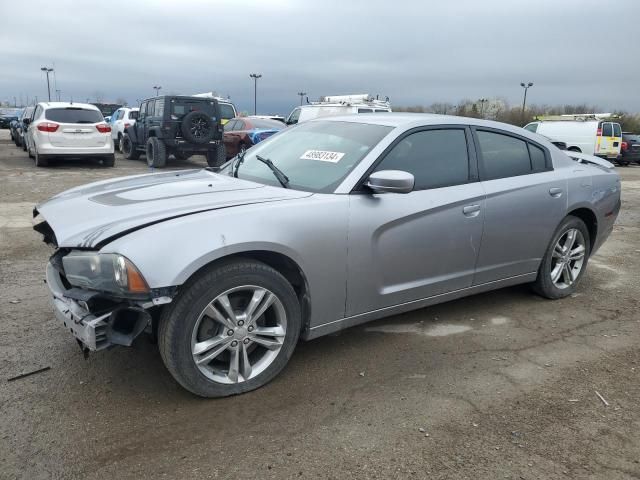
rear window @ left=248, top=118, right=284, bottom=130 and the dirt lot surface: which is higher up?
rear window @ left=248, top=118, right=284, bottom=130

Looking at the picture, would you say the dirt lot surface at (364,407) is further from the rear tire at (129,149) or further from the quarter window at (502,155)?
the rear tire at (129,149)

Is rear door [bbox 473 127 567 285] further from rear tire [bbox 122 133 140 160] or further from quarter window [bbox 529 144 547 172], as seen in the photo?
rear tire [bbox 122 133 140 160]

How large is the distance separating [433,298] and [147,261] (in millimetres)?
2031

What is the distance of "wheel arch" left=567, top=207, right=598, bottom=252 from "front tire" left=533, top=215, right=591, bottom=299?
6cm

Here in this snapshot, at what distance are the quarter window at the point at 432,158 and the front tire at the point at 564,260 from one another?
4.11ft

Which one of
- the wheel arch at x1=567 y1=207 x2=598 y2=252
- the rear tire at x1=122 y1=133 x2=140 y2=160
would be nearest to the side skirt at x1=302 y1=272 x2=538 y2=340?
the wheel arch at x1=567 y1=207 x2=598 y2=252

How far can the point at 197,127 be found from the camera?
13992 millimetres

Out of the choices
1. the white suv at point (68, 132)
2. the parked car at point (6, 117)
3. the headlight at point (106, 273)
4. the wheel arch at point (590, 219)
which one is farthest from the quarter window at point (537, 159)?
the parked car at point (6, 117)

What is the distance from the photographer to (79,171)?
43.9 ft

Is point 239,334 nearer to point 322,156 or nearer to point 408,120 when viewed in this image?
point 322,156

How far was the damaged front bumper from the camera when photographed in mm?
2639

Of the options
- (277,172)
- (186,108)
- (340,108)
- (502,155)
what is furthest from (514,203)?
(340,108)

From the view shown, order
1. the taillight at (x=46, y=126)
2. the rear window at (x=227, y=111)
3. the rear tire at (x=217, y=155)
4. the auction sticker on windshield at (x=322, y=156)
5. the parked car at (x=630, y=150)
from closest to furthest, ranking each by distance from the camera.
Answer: the auction sticker on windshield at (x=322, y=156), the taillight at (x=46, y=126), the rear tire at (x=217, y=155), the rear window at (x=227, y=111), the parked car at (x=630, y=150)

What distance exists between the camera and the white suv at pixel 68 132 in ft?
43.4
